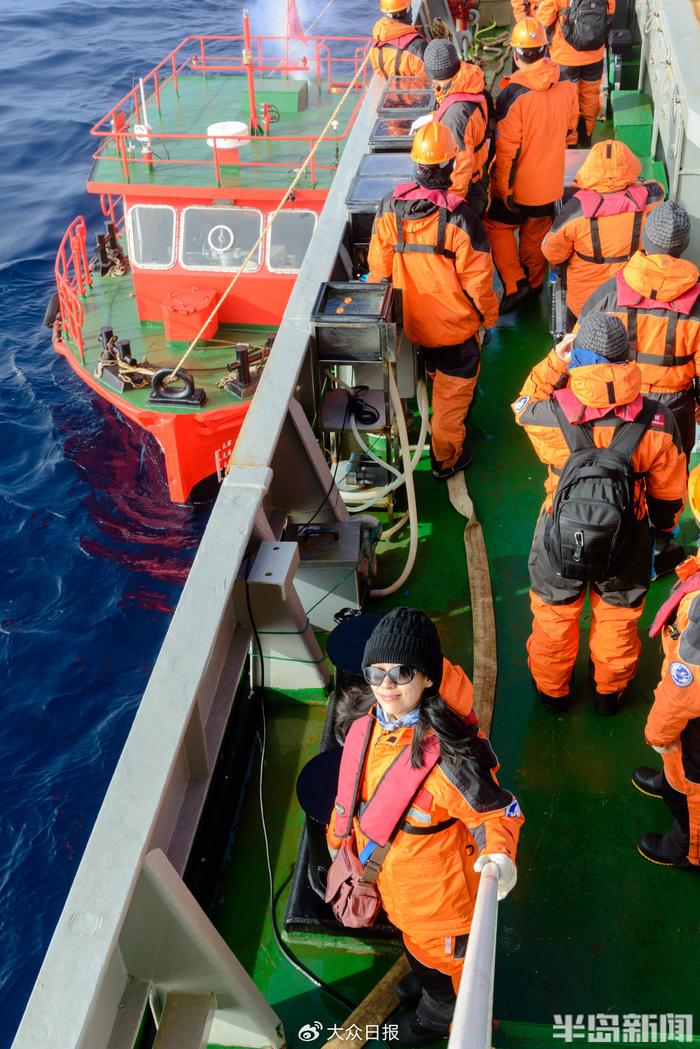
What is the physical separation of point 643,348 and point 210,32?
3164 cm

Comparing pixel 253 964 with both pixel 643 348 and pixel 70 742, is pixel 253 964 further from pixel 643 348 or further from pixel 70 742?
pixel 70 742

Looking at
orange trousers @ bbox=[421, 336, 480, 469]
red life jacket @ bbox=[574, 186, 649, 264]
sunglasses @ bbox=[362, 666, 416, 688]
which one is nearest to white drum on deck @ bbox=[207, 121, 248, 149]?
red life jacket @ bbox=[574, 186, 649, 264]

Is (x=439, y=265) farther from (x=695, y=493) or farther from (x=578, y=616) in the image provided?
(x=695, y=493)

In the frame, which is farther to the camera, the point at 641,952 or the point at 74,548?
the point at 74,548

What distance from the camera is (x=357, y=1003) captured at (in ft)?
11.2

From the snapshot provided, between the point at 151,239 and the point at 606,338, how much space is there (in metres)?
11.2

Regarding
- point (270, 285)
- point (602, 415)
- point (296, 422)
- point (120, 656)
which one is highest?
point (602, 415)

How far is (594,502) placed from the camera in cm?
363

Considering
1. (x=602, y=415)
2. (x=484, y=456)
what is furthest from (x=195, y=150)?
(x=602, y=415)

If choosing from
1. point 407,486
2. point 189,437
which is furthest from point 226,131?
point 407,486

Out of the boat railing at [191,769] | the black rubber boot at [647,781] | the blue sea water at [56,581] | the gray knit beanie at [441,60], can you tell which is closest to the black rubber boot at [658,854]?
the black rubber boot at [647,781]

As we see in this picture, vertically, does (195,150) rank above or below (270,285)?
above

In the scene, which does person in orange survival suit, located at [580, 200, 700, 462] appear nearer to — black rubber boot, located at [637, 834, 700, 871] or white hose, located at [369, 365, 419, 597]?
white hose, located at [369, 365, 419, 597]

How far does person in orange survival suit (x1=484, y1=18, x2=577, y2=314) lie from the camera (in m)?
6.75
